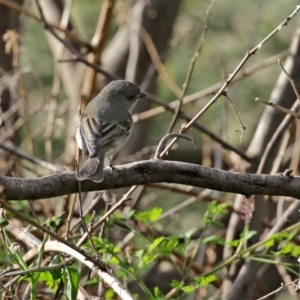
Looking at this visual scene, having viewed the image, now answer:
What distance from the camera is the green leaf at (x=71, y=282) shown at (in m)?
2.37

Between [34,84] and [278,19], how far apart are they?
2.99 meters

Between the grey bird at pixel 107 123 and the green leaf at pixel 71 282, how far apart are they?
1.05 m

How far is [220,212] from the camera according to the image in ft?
10.6

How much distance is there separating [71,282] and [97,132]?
175 centimetres

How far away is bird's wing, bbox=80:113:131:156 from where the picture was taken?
12.8 feet

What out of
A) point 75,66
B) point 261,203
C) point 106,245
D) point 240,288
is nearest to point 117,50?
point 75,66

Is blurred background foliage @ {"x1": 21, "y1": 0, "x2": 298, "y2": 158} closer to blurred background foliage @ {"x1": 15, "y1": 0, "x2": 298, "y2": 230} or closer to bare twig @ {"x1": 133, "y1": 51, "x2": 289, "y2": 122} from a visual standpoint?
blurred background foliage @ {"x1": 15, "y1": 0, "x2": 298, "y2": 230}

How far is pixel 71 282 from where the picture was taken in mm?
2375

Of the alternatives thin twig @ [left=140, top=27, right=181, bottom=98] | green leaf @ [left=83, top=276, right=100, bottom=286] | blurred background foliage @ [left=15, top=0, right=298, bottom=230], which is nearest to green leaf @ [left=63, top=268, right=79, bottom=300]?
green leaf @ [left=83, top=276, right=100, bottom=286]

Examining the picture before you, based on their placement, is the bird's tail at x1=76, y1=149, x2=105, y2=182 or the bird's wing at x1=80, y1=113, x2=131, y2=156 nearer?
the bird's tail at x1=76, y1=149, x2=105, y2=182

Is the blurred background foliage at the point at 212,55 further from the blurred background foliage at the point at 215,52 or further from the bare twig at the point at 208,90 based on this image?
the bare twig at the point at 208,90

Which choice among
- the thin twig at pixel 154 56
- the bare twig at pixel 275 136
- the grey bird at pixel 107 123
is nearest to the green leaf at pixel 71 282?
the grey bird at pixel 107 123

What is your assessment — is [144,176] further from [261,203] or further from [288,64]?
[288,64]

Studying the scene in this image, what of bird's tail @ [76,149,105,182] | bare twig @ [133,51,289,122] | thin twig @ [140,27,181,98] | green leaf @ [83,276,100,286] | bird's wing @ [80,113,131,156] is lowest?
green leaf @ [83,276,100,286]
